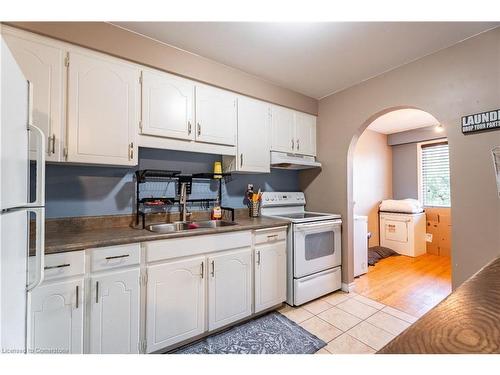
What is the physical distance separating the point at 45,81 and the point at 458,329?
2182 mm

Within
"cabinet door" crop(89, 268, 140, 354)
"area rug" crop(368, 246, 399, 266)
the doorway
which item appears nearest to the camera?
"cabinet door" crop(89, 268, 140, 354)

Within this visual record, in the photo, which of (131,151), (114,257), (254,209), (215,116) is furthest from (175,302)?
(215,116)

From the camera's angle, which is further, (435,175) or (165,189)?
(435,175)

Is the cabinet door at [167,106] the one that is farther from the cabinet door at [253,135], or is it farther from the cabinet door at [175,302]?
the cabinet door at [175,302]

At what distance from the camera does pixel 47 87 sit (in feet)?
4.57

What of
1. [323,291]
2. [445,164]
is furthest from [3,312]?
[445,164]

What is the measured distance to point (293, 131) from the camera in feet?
8.71

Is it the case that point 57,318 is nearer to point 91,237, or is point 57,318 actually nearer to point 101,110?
point 91,237

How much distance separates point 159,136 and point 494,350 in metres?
1.96

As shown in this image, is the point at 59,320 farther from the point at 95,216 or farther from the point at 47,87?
the point at 47,87

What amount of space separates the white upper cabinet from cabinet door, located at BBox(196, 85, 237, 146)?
21.3 inches

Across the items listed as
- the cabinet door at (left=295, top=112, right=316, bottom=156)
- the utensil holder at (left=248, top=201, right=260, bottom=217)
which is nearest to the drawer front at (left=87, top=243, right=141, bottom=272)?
the utensil holder at (left=248, top=201, right=260, bottom=217)

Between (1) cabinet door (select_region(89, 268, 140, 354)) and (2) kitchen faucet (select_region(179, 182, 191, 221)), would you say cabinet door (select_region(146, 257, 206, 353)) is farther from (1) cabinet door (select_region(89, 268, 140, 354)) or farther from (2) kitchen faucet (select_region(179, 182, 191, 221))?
(2) kitchen faucet (select_region(179, 182, 191, 221))

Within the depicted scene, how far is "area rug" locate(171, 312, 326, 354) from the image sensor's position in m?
1.60
